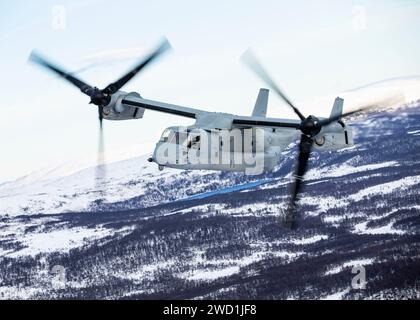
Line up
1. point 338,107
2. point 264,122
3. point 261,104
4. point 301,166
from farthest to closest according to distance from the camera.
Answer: point 261,104 < point 338,107 < point 301,166 < point 264,122

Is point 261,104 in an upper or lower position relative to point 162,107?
upper

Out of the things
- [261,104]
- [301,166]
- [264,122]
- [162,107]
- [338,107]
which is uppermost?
[261,104]

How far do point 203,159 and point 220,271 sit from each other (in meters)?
154

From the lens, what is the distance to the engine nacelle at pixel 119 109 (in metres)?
43.2

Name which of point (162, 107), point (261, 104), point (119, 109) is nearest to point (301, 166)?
point (162, 107)

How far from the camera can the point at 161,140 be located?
3956cm

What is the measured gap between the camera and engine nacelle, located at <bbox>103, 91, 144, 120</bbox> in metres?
43.2

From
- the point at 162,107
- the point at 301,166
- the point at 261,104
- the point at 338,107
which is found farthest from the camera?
the point at 261,104

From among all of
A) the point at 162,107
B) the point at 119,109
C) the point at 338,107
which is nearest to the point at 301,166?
the point at 338,107

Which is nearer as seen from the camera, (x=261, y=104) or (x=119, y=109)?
(x=119, y=109)

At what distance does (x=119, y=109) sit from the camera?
43250 millimetres

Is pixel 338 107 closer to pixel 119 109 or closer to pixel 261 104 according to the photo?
pixel 261 104

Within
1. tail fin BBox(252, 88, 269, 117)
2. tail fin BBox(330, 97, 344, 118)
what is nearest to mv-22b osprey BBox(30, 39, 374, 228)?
tail fin BBox(330, 97, 344, 118)

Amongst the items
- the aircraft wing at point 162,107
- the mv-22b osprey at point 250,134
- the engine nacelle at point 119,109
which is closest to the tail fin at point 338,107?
the mv-22b osprey at point 250,134
